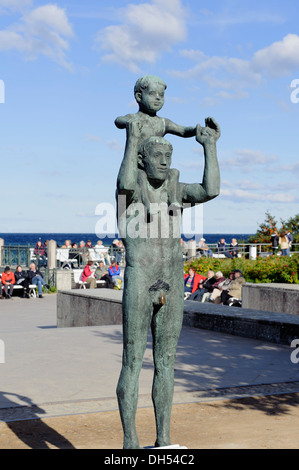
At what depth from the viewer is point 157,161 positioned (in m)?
4.48

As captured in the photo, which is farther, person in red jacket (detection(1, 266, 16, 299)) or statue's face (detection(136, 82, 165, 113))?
person in red jacket (detection(1, 266, 16, 299))

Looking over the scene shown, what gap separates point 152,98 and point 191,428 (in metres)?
3.37

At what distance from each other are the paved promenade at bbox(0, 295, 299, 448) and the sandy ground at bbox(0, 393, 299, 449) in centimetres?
22

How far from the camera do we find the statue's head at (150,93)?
4645 mm

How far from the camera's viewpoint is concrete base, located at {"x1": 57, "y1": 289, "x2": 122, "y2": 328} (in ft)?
45.7

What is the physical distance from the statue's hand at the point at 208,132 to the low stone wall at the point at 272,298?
10.1 meters

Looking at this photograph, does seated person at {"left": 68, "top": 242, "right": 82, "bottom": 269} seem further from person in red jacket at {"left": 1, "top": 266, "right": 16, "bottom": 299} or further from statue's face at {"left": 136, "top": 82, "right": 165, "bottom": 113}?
statue's face at {"left": 136, "top": 82, "right": 165, "bottom": 113}

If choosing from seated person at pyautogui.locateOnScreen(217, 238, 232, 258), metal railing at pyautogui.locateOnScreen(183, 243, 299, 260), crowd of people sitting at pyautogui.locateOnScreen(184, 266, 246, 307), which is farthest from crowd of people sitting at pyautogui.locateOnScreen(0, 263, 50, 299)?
seated person at pyautogui.locateOnScreen(217, 238, 232, 258)

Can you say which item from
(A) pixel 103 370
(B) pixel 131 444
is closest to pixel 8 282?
(A) pixel 103 370

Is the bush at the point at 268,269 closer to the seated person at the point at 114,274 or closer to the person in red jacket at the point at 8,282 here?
the seated person at the point at 114,274

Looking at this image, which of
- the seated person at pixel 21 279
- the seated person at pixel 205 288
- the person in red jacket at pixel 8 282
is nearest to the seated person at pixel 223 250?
the seated person at pixel 21 279

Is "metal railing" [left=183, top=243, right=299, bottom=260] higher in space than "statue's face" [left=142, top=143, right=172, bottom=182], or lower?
lower
